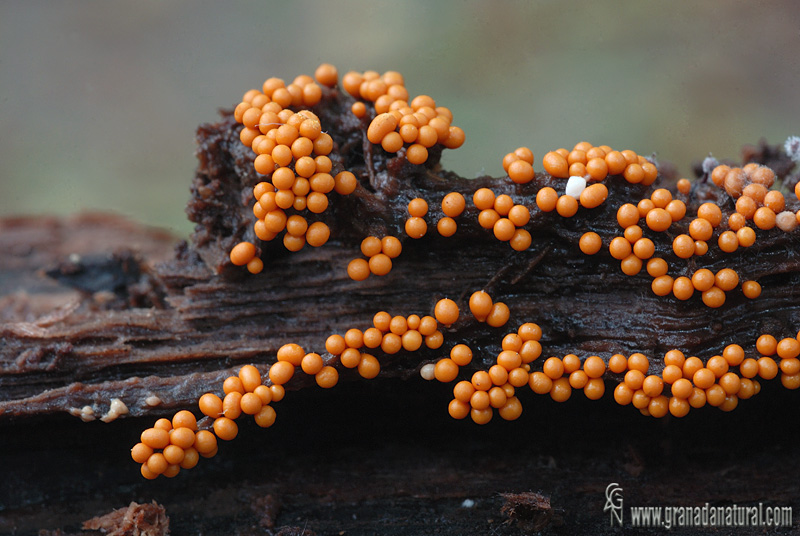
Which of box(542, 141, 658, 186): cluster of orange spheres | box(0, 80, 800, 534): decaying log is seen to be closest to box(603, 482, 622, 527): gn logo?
box(0, 80, 800, 534): decaying log

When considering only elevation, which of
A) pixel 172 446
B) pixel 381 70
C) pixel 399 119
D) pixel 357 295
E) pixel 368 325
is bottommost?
pixel 172 446

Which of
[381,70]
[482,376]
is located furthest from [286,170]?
[381,70]

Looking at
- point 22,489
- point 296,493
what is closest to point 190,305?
point 296,493

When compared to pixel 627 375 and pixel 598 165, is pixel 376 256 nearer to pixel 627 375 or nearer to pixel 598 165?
pixel 598 165

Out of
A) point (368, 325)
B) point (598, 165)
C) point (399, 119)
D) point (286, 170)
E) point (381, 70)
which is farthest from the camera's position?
point (381, 70)

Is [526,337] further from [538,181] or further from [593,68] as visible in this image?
[593,68]

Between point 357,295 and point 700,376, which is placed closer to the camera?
point 700,376
